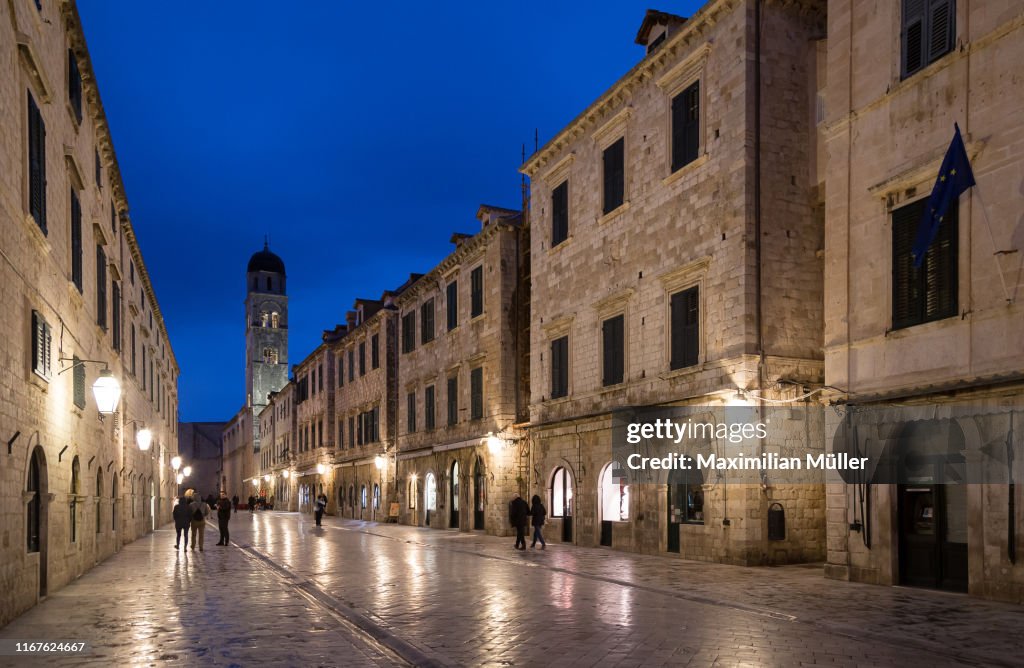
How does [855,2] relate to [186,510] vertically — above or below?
above

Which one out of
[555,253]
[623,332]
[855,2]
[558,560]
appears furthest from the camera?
[555,253]

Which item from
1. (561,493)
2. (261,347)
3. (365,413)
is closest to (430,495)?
(365,413)

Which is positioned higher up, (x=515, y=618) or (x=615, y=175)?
(x=615, y=175)

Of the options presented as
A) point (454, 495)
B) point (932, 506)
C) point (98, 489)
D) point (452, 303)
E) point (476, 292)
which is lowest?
point (454, 495)

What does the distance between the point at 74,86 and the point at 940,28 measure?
1479cm

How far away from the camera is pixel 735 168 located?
18.7 m

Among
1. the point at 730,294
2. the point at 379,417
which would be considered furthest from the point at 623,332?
the point at 379,417

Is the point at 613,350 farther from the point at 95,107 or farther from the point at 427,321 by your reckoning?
the point at 427,321

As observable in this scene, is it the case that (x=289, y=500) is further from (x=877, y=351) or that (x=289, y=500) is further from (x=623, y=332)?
(x=877, y=351)

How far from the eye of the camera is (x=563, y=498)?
25.7 metres

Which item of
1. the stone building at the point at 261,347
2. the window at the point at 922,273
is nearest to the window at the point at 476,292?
the window at the point at 922,273

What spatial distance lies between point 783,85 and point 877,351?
702 centimetres

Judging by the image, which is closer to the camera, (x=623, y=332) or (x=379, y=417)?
(x=623, y=332)

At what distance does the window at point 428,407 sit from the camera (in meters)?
37.1
